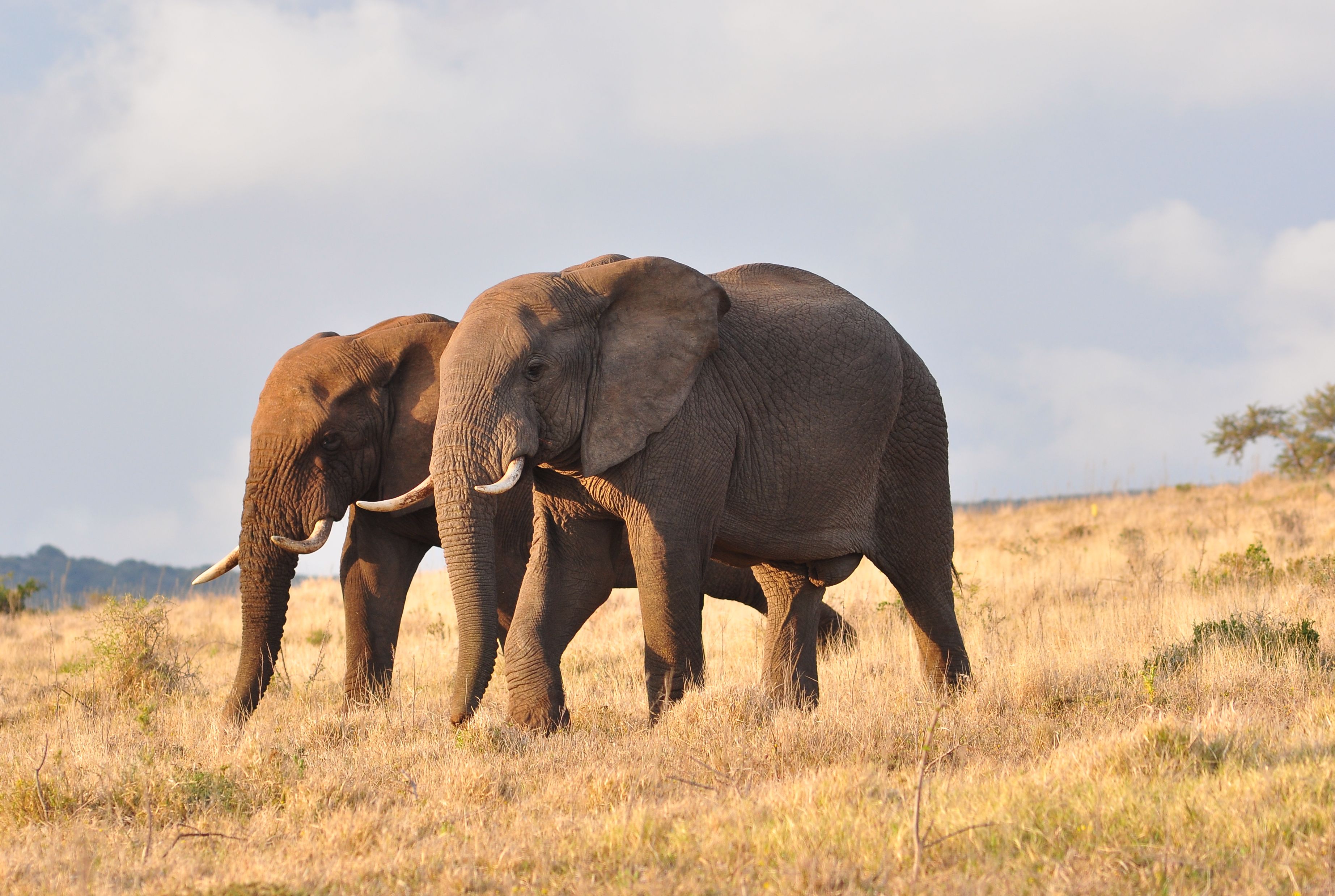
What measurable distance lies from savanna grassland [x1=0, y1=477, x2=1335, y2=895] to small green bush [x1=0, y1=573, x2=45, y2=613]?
471 inches

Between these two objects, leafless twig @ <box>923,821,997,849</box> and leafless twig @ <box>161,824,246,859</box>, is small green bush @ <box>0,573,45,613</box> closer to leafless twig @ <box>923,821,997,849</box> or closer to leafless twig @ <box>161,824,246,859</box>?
leafless twig @ <box>161,824,246,859</box>

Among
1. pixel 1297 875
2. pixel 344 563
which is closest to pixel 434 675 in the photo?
pixel 344 563

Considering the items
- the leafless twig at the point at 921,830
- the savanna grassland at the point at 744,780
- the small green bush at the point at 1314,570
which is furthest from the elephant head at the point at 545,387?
the small green bush at the point at 1314,570

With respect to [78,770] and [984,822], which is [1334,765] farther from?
[78,770]

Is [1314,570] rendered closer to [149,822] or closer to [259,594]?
[259,594]

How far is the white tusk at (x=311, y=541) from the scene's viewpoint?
948cm

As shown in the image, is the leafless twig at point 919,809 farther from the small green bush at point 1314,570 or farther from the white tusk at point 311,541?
the small green bush at point 1314,570

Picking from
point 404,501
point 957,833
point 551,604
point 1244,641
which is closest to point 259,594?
point 404,501

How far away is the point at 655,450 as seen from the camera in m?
7.63

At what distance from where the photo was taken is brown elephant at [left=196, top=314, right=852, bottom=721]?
9594mm

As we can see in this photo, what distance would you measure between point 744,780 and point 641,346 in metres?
2.74

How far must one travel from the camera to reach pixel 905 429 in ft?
30.8

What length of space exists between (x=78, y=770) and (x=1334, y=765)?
19.3ft

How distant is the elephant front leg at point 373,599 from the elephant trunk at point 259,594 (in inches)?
18.6
